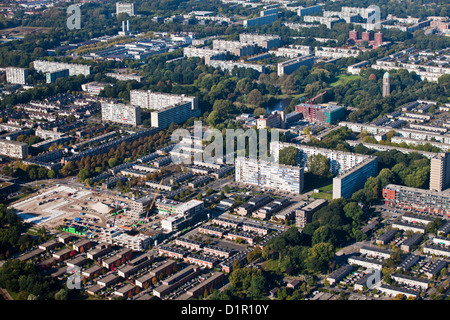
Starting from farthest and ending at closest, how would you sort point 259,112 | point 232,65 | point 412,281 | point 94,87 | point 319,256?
point 232,65 < point 94,87 < point 259,112 < point 319,256 < point 412,281

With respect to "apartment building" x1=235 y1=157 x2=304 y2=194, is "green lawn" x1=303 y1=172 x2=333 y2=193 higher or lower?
lower

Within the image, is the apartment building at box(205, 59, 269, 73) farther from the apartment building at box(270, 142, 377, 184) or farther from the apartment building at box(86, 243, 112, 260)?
the apartment building at box(86, 243, 112, 260)

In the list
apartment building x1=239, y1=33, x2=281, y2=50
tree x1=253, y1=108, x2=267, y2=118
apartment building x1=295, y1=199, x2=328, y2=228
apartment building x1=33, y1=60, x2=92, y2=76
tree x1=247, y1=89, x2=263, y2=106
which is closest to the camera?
apartment building x1=295, y1=199, x2=328, y2=228

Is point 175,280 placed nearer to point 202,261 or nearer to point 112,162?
point 202,261

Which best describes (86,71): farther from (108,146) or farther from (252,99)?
(108,146)

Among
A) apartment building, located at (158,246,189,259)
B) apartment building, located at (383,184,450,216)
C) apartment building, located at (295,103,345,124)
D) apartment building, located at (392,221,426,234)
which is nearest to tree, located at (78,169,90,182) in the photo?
apartment building, located at (158,246,189,259)

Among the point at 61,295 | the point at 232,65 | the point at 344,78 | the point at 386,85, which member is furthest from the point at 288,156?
the point at 232,65
